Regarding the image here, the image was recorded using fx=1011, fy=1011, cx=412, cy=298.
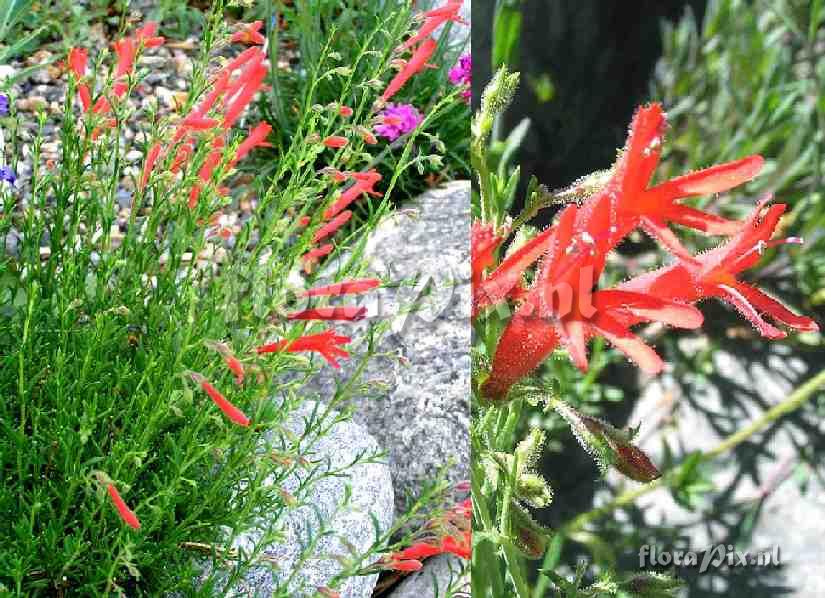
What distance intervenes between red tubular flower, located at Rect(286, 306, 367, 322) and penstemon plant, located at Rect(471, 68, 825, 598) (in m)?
0.17

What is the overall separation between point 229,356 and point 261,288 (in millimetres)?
183

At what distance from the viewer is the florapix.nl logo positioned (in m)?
0.60

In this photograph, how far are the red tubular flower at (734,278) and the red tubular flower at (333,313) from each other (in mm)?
263

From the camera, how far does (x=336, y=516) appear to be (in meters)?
1.06

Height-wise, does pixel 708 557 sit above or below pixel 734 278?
below

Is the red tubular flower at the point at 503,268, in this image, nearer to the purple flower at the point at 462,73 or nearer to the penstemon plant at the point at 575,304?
the penstemon plant at the point at 575,304

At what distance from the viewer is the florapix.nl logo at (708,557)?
1.97ft

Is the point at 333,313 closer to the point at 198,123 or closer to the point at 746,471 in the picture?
the point at 198,123

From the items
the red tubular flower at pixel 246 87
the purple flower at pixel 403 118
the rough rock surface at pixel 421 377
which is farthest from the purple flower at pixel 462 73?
the red tubular flower at pixel 246 87

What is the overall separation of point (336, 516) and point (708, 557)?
0.53 metres

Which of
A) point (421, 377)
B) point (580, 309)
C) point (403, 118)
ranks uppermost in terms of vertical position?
point (580, 309)

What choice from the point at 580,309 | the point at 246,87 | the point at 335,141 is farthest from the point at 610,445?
the point at 246,87

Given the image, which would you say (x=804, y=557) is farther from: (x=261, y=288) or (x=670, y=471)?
(x=261, y=288)

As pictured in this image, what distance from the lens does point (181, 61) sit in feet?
7.14
